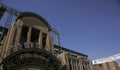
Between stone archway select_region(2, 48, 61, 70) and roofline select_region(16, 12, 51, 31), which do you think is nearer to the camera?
stone archway select_region(2, 48, 61, 70)

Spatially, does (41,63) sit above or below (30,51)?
below

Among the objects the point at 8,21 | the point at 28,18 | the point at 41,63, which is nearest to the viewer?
the point at 41,63

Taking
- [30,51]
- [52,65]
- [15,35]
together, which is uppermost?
[15,35]

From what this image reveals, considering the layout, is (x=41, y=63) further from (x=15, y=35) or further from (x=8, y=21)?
(x=8, y=21)

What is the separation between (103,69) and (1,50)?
1189 inches

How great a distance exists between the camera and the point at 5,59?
17578 mm

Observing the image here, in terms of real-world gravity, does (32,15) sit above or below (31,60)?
above

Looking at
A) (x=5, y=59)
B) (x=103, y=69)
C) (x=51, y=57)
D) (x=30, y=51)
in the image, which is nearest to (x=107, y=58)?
(x=103, y=69)

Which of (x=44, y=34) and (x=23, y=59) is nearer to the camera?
(x=23, y=59)

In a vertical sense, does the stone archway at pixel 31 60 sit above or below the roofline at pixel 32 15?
below

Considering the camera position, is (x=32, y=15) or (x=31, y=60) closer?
(x=31, y=60)

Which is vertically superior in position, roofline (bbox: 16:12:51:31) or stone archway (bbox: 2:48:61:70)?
roofline (bbox: 16:12:51:31)

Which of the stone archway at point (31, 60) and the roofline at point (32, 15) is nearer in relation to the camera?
the stone archway at point (31, 60)

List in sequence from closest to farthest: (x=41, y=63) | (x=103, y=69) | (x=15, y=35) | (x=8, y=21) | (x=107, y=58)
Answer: (x=41, y=63) → (x=15, y=35) → (x=8, y=21) → (x=103, y=69) → (x=107, y=58)
